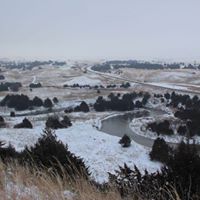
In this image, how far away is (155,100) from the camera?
225ft

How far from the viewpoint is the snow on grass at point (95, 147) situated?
2719 cm

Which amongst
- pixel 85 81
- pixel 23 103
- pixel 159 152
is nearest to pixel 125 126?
pixel 159 152

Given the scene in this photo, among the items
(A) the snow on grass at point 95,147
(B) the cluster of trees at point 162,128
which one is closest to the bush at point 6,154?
(A) the snow on grass at point 95,147

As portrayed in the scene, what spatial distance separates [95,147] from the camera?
3278cm

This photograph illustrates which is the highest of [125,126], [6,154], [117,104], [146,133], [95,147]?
[6,154]

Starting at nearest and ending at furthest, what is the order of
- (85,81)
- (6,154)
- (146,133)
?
(6,154), (146,133), (85,81)

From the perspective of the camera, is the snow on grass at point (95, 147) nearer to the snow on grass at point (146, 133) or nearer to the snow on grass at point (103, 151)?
the snow on grass at point (103, 151)

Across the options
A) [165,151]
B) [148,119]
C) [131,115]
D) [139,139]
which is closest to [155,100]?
[131,115]

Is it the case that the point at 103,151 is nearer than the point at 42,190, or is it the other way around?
the point at 42,190

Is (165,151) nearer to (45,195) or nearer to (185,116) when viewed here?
(185,116)

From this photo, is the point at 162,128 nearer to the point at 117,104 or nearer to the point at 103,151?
the point at 103,151

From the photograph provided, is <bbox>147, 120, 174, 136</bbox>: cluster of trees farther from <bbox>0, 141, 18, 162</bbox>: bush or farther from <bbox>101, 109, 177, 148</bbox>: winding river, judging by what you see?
<bbox>0, 141, 18, 162</bbox>: bush

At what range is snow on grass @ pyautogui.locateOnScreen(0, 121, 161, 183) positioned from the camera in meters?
27.2

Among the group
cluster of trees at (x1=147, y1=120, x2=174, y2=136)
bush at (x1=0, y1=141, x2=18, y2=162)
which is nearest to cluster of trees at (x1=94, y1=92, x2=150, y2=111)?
cluster of trees at (x1=147, y1=120, x2=174, y2=136)
